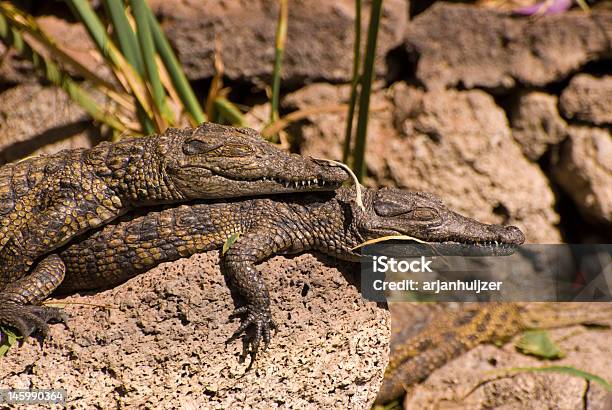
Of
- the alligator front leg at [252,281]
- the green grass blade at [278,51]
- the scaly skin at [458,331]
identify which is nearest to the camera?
the alligator front leg at [252,281]

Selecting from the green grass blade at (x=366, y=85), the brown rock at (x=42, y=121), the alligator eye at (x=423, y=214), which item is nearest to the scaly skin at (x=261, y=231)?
the alligator eye at (x=423, y=214)

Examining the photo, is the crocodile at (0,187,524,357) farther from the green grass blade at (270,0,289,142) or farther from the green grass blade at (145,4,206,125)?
the green grass blade at (270,0,289,142)

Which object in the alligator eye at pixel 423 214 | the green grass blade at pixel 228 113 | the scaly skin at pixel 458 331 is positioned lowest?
the scaly skin at pixel 458 331

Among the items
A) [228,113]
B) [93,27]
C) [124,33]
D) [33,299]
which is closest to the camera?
[33,299]

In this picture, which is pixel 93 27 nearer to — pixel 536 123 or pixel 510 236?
pixel 510 236

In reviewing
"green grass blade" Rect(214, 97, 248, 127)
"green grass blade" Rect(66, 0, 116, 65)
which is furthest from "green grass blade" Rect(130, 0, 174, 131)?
"green grass blade" Rect(214, 97, 248, 127)

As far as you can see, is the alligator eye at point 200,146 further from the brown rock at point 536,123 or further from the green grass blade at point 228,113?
the brown rock at point 536,123

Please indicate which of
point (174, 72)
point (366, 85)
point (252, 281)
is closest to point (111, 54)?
point (174, 72)
